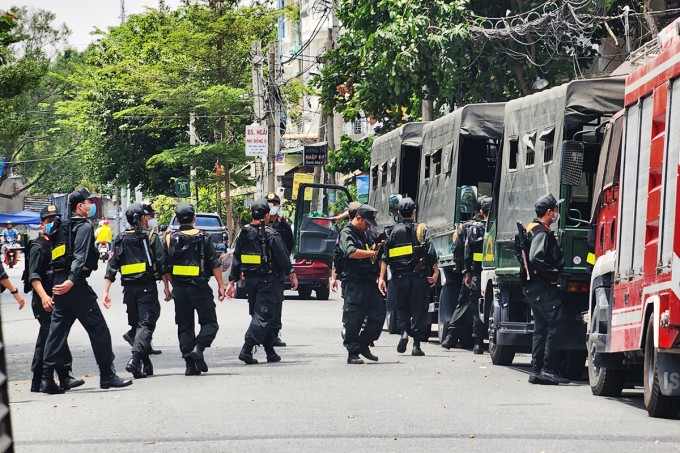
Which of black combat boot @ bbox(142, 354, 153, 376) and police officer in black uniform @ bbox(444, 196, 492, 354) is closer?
black combat boot @ bbox(142, 354, 153, 376)

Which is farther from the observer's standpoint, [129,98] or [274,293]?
[129,98]

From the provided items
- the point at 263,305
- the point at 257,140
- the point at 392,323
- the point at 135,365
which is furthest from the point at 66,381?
the point at 257,140

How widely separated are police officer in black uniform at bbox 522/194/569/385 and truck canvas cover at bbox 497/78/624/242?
112 cm

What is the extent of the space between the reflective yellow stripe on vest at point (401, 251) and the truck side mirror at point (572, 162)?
13.0 ft

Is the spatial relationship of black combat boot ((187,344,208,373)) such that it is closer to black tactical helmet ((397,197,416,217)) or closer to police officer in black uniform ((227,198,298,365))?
police officer in black uniform ((227,198,298,365))

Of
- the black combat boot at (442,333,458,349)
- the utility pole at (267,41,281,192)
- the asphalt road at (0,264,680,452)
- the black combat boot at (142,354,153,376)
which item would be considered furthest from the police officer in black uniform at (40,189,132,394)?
the utility pole at (267,41,281,192)

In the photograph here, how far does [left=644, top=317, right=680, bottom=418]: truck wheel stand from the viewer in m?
9.85

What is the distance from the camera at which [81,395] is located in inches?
488

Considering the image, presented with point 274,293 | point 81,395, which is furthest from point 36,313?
point 274,293

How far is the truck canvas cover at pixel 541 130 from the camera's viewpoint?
1420 cm

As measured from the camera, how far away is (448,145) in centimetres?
2052

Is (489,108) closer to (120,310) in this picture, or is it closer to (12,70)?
(120,310)

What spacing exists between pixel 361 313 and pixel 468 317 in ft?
9.08

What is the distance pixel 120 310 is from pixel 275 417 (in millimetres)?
18261
